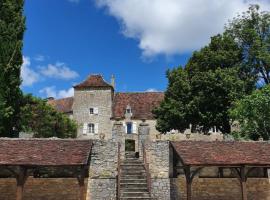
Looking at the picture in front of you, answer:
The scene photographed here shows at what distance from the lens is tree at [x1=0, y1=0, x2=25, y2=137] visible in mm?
24719

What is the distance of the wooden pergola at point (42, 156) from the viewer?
16.0 meters

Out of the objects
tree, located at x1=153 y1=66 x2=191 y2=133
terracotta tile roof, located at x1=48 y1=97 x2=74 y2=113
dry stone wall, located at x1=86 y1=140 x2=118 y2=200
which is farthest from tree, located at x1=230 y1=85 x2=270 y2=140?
terracotta tile roof, located at x1=48 y1=97 x2=74 y2=113

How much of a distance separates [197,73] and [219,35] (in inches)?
165

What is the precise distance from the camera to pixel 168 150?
19969mm

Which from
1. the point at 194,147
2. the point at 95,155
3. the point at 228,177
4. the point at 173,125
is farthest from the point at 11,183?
the point at 173,125

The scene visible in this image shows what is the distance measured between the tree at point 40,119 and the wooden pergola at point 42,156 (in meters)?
9.63

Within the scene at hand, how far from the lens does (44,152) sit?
17422 mm

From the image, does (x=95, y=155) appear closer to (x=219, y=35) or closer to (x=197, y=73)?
(x=197, y=73)

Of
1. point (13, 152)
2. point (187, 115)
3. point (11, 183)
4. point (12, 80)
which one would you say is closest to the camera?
point (13, 152)

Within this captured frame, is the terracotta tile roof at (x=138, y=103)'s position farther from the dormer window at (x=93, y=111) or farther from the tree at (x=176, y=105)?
the tree at (x=176, y=105)

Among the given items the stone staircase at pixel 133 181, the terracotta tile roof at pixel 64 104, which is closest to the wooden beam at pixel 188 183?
the stone staircase at pixel 133 181

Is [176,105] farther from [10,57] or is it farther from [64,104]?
[64,104]

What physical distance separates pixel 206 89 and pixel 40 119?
43.6 ft

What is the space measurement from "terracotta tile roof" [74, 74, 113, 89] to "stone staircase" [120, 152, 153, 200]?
76.5ft
